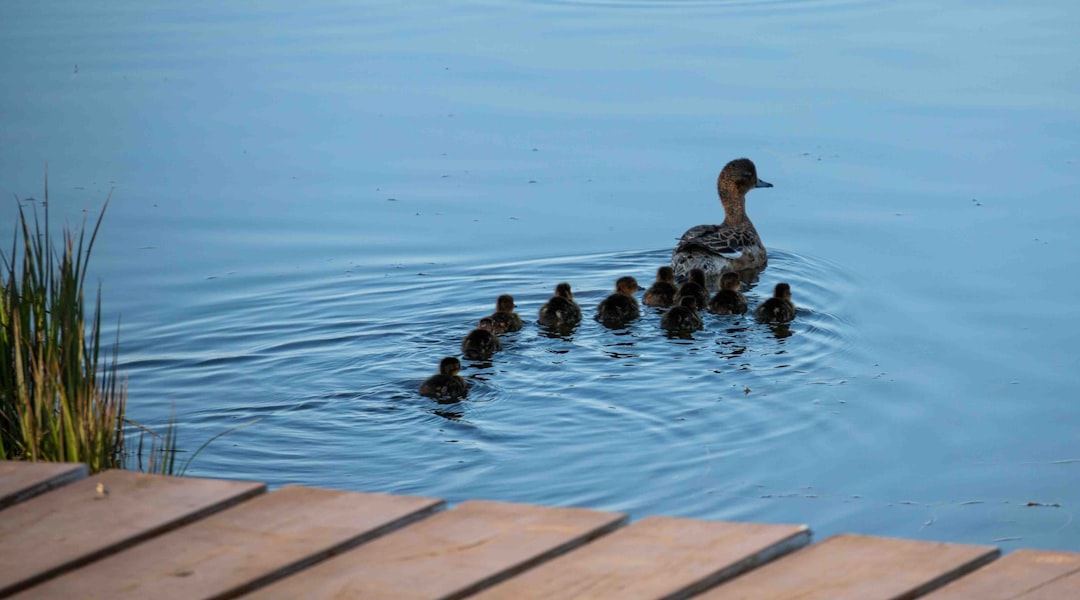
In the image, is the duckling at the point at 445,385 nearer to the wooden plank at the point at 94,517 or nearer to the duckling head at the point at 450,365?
the duckling head at the point at 450,365

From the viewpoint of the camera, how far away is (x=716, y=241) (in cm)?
928

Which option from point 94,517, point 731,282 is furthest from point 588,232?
point 94,517

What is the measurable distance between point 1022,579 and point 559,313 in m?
5.51

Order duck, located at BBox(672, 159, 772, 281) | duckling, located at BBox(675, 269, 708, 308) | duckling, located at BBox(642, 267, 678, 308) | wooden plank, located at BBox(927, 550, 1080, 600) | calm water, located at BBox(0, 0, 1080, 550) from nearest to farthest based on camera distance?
wooden plank, located at BBox(927, 550, 1080, 600) → calm water, located at BBox(0, 0, 1080, 550) → duckling, located at BBox(675, 269, 708, 308) → duckling, located at BBox(642, 267, 678, 308) → duck, located at BBox(672, 159, 772, 281)

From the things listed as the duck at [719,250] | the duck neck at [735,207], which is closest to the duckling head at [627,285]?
the duck at [719,250]

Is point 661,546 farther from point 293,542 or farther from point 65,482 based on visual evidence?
point 65,482

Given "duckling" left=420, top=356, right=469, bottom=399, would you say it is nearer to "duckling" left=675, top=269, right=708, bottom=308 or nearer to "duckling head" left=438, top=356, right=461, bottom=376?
"duckling head" left=438, top=356, right=461, bottom=376

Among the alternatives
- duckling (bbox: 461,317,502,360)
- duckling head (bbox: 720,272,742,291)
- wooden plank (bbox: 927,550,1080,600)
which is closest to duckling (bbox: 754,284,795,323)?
duckling head (bbox: 720,272,742,291)

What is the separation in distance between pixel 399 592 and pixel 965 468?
3775 mm

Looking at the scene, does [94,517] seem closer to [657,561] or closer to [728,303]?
[657,561]

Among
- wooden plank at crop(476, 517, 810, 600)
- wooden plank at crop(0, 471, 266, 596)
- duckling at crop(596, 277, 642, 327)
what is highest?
wooden plank at crop(0, 471, 266, 596)

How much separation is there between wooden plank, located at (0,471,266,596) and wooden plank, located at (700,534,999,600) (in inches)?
40.5

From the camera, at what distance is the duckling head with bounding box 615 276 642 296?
8508 millimetres

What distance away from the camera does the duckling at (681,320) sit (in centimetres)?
796
